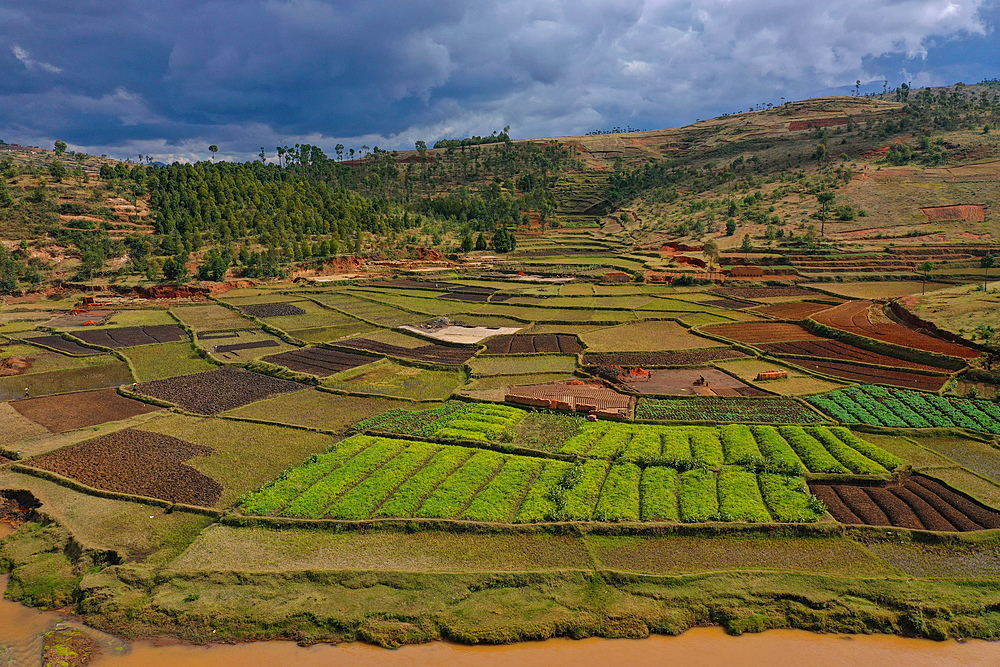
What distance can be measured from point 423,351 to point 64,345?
35393 mm

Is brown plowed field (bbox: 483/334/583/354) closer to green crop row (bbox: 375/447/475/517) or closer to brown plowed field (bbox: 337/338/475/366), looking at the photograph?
brown plowed field (bbox: 337/338/475/366)

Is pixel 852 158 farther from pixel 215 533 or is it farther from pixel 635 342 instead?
pixel 215 533

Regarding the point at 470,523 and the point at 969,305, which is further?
the point at 969,305

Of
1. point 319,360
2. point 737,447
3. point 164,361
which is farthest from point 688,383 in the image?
point 164,361

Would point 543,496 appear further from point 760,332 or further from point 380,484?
point 760,332

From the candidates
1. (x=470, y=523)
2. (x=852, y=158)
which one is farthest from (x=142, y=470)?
(x=852, y=158)

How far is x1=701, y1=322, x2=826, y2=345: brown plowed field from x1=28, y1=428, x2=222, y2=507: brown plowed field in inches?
1709

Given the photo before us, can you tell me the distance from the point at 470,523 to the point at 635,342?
3212cm

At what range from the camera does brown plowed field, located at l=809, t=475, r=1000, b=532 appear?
893 inches

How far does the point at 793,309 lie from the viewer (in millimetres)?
61812

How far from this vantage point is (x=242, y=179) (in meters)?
131

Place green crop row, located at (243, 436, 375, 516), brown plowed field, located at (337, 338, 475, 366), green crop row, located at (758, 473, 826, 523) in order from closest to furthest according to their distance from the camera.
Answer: green crop row, located at (758, 473, 826, 523)
green crop row, located at (243, 436, 375, 516)
brown plowed field, located at (337, 338, 475, 366)

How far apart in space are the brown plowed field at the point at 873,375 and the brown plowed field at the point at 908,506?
14.5m

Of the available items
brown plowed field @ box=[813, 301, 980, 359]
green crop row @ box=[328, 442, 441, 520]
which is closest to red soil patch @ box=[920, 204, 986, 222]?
brown plowed field @ box=[813, 301, 980, 359]
